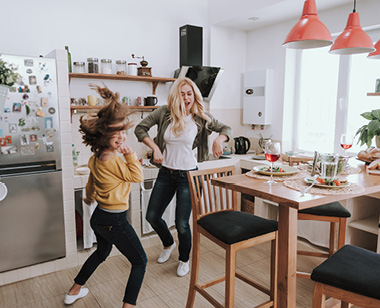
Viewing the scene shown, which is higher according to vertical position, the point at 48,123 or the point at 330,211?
the point at 48,123

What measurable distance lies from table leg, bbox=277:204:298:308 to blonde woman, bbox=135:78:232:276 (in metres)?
0.84

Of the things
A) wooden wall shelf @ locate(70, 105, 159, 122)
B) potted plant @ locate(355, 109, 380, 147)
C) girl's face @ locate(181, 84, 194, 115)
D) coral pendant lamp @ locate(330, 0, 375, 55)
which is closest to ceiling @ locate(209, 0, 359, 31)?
potted plant @ locate(355, 109, 380, 147)

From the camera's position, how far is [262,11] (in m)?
3.58

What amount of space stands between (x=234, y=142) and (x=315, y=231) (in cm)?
157

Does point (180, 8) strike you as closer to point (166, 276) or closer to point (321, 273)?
point (166, 276)

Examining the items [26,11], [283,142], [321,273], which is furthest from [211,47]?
[321,273]

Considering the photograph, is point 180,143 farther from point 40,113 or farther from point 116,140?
point 40,113

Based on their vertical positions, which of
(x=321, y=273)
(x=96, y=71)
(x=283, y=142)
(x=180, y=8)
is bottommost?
(x=321, y=273)

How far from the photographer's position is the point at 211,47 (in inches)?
163

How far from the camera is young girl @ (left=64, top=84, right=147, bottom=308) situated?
6.16 ft

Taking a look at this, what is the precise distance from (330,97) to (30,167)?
3054 millimetres

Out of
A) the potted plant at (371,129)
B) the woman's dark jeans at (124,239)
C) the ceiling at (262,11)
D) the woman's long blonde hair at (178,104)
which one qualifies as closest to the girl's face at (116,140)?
the woman's dark jeans at (124,239)

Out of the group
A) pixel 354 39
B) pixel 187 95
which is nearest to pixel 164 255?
pixel 187 95

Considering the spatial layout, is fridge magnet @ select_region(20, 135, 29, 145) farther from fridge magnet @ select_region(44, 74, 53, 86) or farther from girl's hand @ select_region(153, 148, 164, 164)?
girl's hand @ select_region(153, 148, 164, 164)
